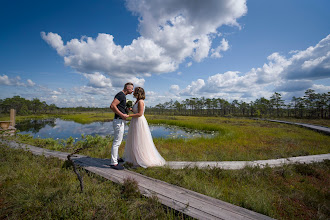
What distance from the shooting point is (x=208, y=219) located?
224 cm

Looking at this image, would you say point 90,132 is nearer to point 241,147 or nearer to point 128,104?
point 128,104

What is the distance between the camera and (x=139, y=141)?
15.7 feet

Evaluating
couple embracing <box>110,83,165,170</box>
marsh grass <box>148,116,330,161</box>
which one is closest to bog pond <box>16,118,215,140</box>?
marsh grass <box>148,116,330,161</box>

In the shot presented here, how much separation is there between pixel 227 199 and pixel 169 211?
1422mm

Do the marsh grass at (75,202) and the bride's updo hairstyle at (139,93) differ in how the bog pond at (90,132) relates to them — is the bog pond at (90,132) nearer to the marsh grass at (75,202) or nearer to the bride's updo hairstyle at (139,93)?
the marsh grass at (75,202)

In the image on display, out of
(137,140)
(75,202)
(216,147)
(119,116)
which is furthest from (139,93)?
(216,147)

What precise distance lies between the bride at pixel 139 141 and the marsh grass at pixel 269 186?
0.38m

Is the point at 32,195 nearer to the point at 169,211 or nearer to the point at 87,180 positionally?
the point at 87,180

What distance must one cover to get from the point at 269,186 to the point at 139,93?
5.03 m

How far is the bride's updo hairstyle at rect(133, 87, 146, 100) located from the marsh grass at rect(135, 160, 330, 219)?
7.86ft

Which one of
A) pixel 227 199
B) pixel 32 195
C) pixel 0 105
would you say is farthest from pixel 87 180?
pixel 0 105

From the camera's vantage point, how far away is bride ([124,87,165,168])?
474cm

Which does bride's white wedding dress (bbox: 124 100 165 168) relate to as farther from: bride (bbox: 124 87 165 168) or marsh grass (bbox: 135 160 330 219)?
marsh grass (bbox: 135 160 330 219)

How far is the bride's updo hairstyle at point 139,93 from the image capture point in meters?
4.75
